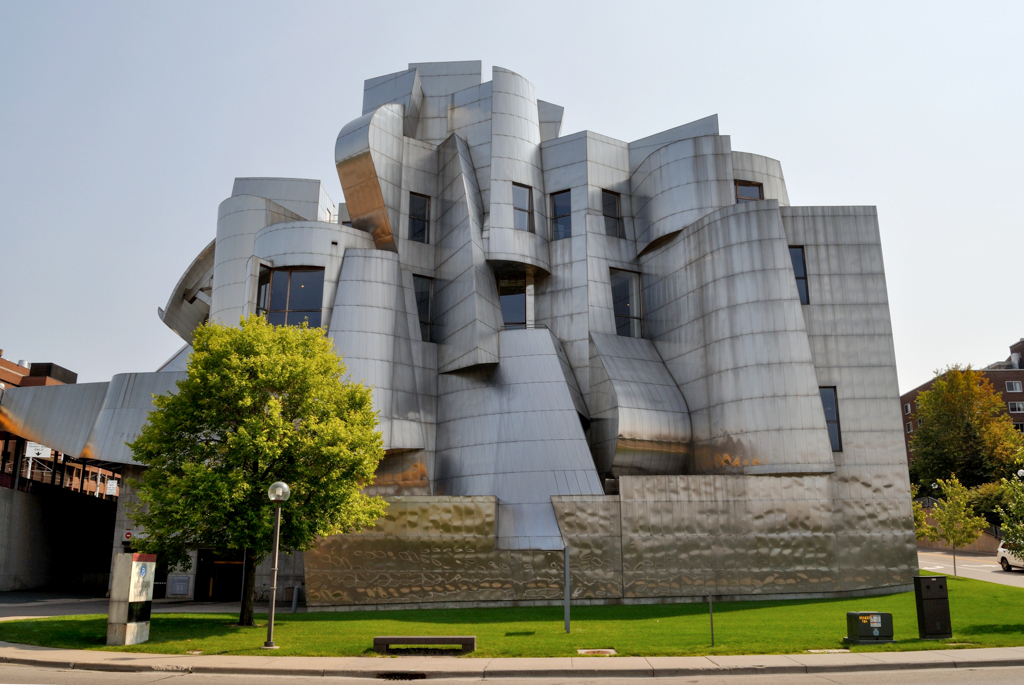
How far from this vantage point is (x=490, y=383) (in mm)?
39906

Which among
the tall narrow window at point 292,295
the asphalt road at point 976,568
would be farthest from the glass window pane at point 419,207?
the asphalt road at point 976,568

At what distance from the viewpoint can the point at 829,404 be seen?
118 ft

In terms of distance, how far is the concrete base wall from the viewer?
47594mm

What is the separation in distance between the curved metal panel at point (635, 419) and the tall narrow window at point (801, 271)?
7.93m

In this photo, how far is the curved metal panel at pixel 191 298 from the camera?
175ft

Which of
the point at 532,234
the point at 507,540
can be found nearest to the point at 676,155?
the point at 532,234

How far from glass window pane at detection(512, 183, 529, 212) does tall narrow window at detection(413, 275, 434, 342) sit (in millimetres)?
6746

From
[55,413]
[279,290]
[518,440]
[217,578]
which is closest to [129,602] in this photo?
[518,440]

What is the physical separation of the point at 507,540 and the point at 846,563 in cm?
1533

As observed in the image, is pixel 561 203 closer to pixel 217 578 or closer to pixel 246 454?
pixel 246 454

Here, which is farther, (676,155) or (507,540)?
(676,155)

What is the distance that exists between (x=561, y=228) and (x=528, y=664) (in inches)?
1213

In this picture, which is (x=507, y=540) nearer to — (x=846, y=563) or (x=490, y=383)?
(x=490, y=383)

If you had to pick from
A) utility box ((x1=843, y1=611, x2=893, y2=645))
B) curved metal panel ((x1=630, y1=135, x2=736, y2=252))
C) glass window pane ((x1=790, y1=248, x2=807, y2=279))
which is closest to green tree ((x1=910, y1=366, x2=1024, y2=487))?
glass window pane ((x1=790, y1=248, x2=807, y2=279))
